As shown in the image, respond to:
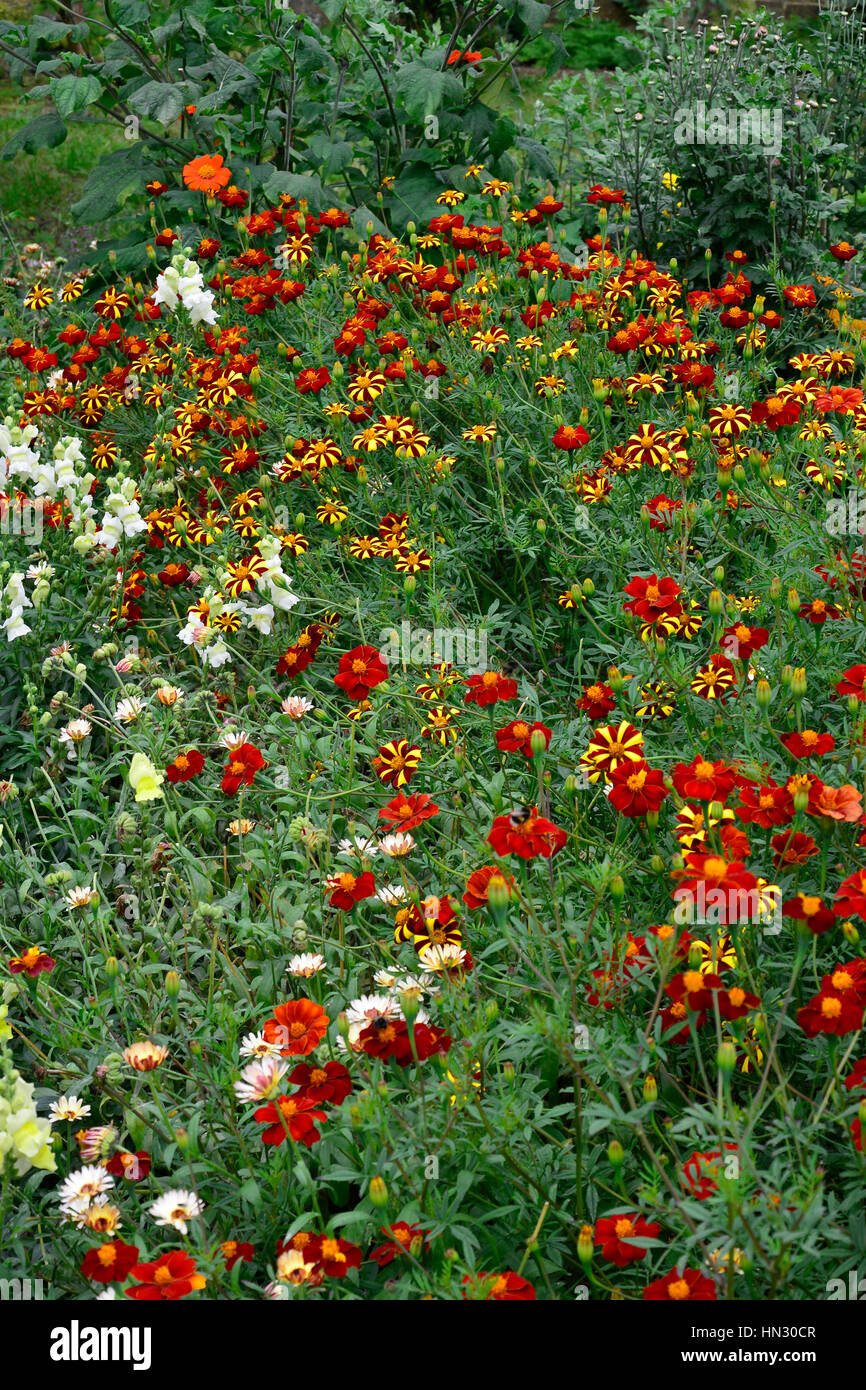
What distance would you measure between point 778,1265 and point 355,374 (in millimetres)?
2848

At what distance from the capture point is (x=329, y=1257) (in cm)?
149

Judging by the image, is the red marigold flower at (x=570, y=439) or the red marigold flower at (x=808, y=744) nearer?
the red marigold flower at (x=808, y=744)

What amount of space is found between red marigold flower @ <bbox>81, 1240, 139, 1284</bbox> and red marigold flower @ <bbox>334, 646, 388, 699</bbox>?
3.34 ft

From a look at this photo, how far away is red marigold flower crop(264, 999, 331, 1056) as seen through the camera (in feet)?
5.37

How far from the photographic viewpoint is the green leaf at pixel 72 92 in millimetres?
3912

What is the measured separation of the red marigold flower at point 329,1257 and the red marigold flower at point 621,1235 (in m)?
0.33

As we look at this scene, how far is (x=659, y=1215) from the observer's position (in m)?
1.54

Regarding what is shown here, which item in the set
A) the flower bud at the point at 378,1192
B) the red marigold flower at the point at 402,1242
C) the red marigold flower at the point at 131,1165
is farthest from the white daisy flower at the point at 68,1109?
the flower bud at the point at 378,1192

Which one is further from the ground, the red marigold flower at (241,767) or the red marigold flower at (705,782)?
the red marigold flower at (241,767)

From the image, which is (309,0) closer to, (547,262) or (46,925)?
(547,262)

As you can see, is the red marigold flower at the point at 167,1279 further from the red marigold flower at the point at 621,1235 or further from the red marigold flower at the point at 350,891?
the red marigold flower at the point at 350,891

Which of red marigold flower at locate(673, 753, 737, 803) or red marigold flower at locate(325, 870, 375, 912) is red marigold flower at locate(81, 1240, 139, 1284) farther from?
red marigold flower at locate(673, 753, 737, 803)

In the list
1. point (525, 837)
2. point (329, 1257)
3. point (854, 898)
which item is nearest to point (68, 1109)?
point (329, 1257)

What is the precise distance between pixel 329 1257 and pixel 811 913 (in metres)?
0.76
